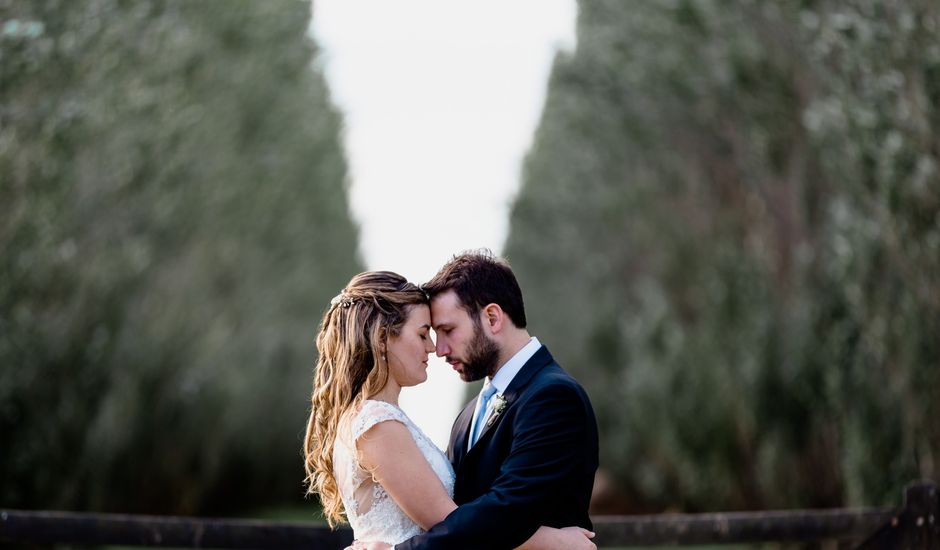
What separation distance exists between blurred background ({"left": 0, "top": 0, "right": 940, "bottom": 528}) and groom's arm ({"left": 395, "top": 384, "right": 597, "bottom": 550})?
534 cm

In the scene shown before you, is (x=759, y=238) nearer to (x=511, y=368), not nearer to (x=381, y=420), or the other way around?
(x=511, y=368)

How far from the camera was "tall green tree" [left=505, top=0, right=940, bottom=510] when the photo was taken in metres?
9.27

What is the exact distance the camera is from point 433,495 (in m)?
4.08

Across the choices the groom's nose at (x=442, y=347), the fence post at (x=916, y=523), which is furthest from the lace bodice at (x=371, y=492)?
the fence post at (x=916, y=523)

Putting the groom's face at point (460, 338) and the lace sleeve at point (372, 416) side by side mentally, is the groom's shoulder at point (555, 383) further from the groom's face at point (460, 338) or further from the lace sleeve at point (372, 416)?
the lace sleeve at point (372, 416)

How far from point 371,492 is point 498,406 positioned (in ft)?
1.57

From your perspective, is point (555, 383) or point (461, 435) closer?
point (555, 383)

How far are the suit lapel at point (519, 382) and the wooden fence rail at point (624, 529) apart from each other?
1561 millimetres

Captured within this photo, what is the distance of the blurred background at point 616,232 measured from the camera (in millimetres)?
9922

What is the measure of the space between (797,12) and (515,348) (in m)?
7.35

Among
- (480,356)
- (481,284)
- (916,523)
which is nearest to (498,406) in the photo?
(480,356)

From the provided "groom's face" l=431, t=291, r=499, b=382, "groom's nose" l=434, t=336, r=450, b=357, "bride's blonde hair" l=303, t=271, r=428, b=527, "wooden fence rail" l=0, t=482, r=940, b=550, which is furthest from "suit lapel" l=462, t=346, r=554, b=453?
"wooden fence rail" l=0, t=482, r=940, b=550

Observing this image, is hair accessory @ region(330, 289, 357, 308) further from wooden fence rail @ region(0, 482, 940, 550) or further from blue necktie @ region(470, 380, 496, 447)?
wooden fence rail @ region(0, 482, 940, 550)

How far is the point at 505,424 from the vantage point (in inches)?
165
